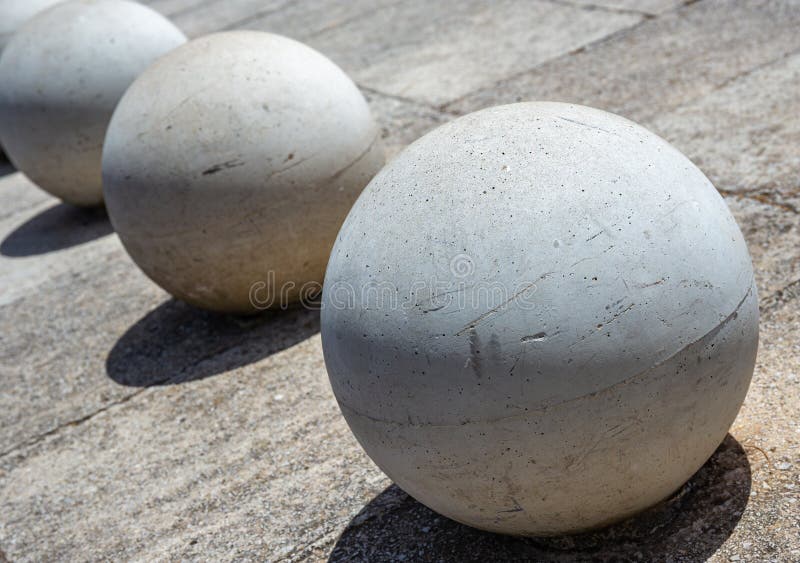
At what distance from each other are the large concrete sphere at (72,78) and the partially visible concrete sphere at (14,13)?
2.22m

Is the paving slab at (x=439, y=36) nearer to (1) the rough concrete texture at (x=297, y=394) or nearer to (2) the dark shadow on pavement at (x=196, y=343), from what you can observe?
(1) the rough concrete texture at (x=297, y=394)

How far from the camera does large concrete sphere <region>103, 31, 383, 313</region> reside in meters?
5.34

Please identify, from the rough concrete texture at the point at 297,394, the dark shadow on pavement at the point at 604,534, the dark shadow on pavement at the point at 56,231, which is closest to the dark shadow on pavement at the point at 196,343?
the rough concrete texture at the point at 297,394

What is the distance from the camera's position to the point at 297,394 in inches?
202

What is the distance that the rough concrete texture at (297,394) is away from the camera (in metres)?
3.80

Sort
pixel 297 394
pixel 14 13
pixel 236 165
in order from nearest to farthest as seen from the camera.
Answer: pixel 297 394 < pixel 236 165 < pixel 14 13

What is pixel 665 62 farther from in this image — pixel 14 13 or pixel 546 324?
pixel 14 13

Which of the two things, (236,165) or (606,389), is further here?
(236,165)

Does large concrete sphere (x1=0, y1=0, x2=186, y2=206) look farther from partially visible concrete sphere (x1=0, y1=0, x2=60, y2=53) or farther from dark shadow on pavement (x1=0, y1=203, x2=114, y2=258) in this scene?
partially visible concrete sphere (x1=0, y1=0, x2=60, y2=53)

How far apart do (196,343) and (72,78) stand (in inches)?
107

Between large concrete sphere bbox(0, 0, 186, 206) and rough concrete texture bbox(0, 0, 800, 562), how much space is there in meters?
0.69

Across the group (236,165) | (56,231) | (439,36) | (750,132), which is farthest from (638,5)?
(56,231)

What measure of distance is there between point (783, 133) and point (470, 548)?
405 centimetres

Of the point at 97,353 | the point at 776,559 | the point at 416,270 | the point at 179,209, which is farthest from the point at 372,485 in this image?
the point at 97,353
